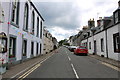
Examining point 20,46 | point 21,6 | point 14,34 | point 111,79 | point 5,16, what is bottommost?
point 111,79

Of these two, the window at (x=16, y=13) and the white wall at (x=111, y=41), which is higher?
the window at (x=16, y=13)

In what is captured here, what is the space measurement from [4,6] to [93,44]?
70.6 feet

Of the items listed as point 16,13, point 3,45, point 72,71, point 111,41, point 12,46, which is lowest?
point 72,71

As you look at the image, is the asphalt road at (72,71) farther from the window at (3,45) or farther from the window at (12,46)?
the window at (12,46)

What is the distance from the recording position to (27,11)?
51.3 ft

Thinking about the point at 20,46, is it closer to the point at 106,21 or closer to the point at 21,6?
the point at 21,6

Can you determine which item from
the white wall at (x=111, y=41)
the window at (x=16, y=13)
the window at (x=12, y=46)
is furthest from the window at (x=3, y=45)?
the white wall at (x=111, y=41)

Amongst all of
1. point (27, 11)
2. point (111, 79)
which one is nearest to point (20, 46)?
point (27, 11)

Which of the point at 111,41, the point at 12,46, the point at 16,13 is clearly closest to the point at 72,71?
the point at 12,46

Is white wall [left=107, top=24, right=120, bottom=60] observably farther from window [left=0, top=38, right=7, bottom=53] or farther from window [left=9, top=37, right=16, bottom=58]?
window [left=0, top=38, right=7, bottom=53]

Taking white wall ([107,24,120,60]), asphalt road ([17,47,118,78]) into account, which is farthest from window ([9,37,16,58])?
white wall ([107,24,120,60])

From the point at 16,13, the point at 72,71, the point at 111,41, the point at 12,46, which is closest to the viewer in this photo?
the point at 72,71

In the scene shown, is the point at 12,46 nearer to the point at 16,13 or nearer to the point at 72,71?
the point at 16,13

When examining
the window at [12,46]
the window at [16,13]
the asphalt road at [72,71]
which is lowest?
the asphalt road at [72,71]
